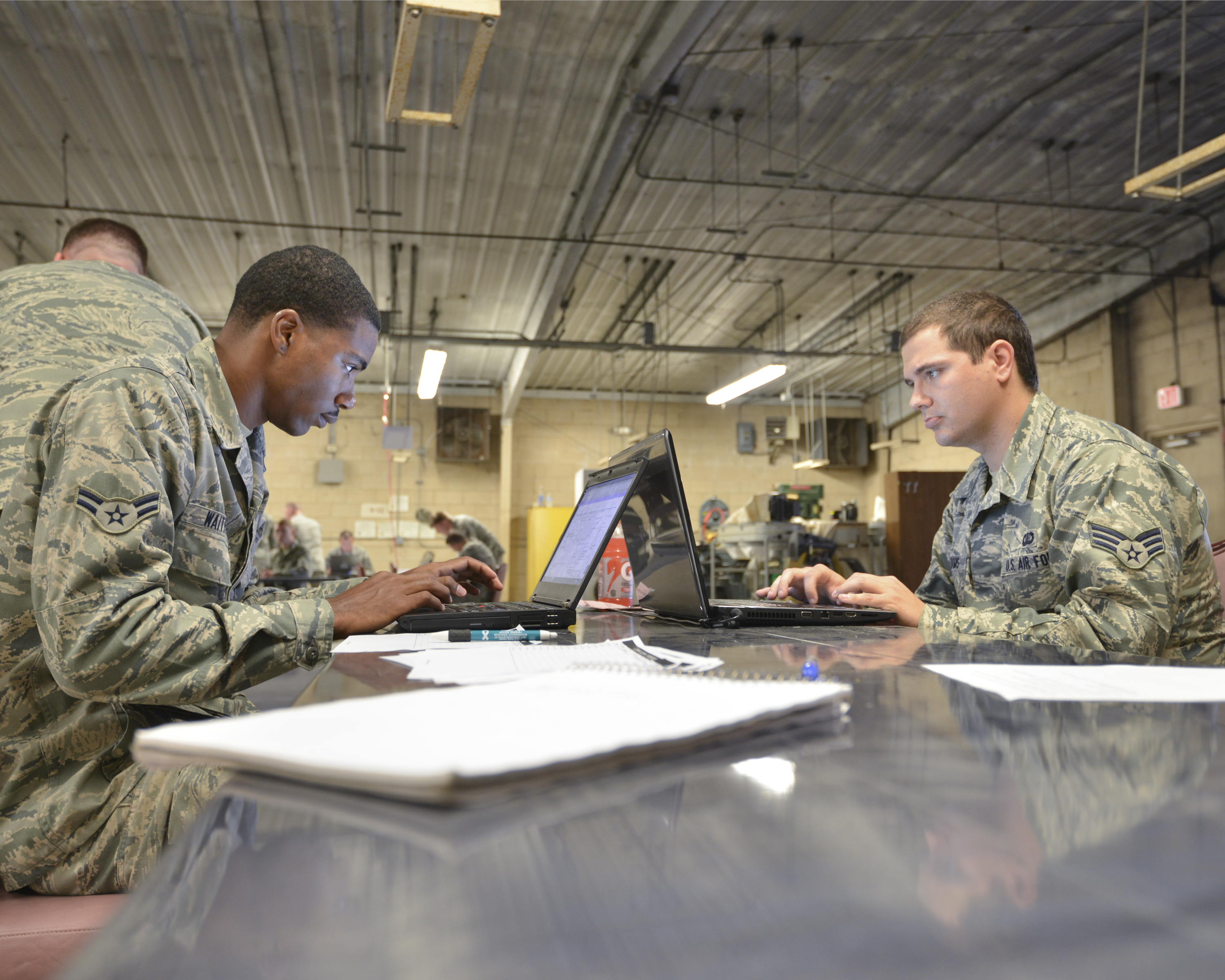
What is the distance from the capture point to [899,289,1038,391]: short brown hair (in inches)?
70.8

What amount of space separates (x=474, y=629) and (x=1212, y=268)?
9.15 metres

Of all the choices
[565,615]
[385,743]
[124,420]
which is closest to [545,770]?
[385,743]

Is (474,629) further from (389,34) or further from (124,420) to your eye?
(389,34)

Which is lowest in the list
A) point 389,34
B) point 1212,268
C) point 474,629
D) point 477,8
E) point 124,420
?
point 474,629

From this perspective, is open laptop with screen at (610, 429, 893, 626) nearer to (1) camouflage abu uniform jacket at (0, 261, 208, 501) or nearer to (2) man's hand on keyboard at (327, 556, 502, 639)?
(2) man's hand on keyboard at (327, 556, 502, 639)

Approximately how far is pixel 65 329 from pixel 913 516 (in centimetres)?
847

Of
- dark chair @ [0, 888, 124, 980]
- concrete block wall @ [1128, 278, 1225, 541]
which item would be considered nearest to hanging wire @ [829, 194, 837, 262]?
concrete block wall @ [1128, 278, 1225, 541]

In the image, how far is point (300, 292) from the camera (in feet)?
4.91

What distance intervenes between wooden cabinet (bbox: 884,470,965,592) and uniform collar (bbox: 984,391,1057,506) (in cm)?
724

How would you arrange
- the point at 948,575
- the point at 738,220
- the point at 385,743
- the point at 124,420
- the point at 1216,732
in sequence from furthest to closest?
the point at 738,220, the point at 948,575, the point at 124,420, the point at 1216,732, the point at 385,743

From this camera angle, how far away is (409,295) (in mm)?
9320

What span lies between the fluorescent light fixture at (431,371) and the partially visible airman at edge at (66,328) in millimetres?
5722

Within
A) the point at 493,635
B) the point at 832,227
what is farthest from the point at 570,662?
the point at 832,227

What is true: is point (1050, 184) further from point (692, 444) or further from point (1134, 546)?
point (692, 444)
